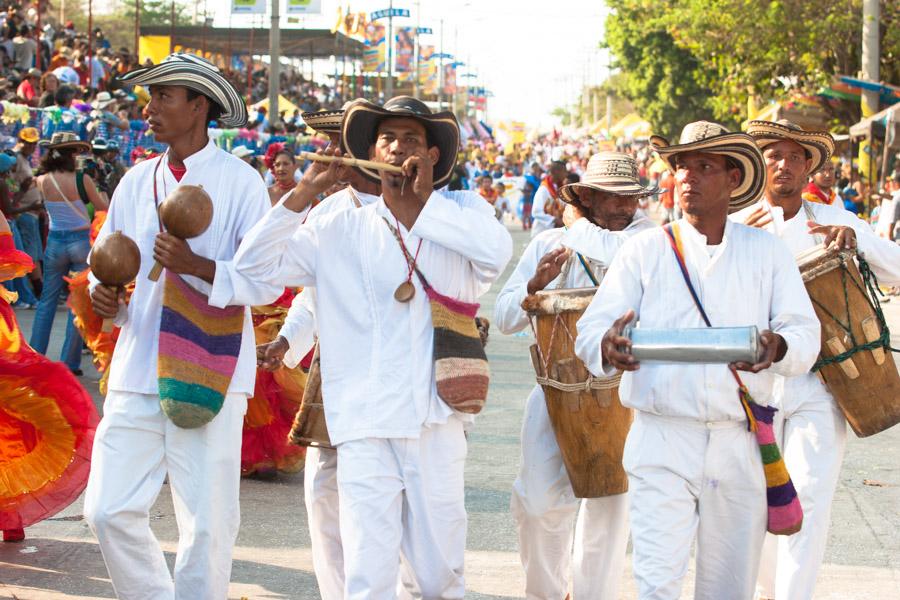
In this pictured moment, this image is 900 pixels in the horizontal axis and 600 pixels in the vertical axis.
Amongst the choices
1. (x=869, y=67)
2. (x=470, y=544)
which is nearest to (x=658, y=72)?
(x=869, y=67)

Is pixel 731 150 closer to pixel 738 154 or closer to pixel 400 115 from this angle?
pixel 738 154

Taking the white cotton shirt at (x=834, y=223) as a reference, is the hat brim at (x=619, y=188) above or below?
above

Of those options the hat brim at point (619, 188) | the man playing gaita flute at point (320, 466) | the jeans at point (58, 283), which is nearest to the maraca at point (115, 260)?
the man playing gaita flute at point (320, 466)

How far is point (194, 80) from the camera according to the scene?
5.18 m

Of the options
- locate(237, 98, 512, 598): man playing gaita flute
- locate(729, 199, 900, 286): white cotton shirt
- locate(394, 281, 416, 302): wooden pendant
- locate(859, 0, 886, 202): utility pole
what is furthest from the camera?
locate(859, 0, 886, 202): utility pole

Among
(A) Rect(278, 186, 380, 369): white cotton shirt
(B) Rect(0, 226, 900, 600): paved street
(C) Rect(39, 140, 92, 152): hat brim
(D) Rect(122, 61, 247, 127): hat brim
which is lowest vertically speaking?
(B) Rect(0, 226, 900, 600): paved street

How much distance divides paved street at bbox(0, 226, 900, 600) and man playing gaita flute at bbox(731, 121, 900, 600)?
1.00 meters

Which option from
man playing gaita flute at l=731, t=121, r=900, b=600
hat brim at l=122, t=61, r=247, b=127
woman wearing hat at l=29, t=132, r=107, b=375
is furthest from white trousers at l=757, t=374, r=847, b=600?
woman wearing hat at l=29, t=132, r=107, b=375

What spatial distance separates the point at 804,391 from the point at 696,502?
1219mm

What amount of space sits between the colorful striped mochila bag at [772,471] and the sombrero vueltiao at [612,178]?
4.66 ft

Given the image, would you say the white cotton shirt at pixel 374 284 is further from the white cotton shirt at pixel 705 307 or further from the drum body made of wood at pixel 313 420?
the drum body made of wood at pixel 313 420

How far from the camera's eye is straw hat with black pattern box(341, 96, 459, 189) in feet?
16.4

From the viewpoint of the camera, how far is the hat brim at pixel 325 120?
6.50 meters

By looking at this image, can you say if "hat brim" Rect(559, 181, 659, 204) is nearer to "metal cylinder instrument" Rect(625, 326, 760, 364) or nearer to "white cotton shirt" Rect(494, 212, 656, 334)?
"white cotton shirt" Rect(494, 212, 656, 334)
